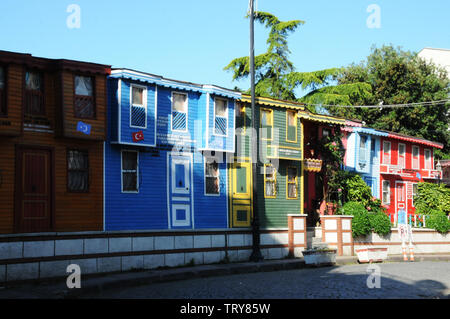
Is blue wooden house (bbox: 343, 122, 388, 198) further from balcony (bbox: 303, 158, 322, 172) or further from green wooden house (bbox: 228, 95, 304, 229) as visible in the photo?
green wooden house (bbox: 228, 95, 304, 229)

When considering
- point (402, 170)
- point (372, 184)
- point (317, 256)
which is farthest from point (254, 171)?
point (402, 170)

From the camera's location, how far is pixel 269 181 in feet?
90.7

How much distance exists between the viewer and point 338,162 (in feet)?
110

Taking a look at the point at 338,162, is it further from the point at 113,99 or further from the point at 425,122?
the point at 425,122

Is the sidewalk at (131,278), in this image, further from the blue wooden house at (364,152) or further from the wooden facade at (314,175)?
the blue wooden house at (364,152)

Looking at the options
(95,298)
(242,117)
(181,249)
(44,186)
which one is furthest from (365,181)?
(95,298)

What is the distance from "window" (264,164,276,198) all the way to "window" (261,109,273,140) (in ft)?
4.77

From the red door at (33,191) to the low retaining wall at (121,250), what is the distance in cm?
73

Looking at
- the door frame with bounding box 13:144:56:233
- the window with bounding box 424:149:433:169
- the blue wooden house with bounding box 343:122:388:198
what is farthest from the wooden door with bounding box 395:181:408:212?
the door frame with bounding box 13:144:56:233

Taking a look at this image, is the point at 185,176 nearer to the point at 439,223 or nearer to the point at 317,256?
the point at 317,256

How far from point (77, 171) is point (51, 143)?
1.41 m

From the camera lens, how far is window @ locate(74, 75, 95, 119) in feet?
67.9

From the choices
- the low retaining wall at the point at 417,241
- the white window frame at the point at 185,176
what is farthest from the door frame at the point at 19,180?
the low retaining wall at the point at 417,241

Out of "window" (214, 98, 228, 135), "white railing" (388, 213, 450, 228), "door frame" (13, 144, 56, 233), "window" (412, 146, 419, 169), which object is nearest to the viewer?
"door frame" (13, 144, 56, 233)
